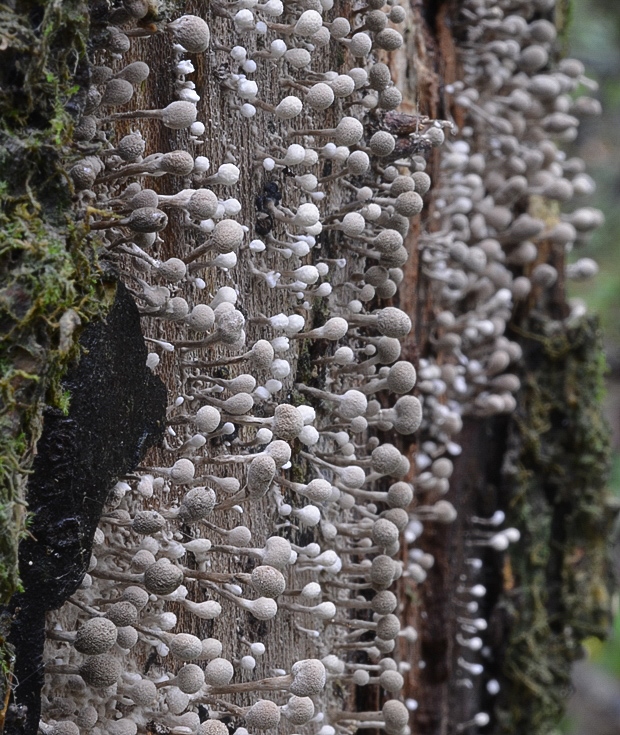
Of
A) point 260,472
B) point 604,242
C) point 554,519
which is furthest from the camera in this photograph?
point 604,242

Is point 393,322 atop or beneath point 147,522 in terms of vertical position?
atop

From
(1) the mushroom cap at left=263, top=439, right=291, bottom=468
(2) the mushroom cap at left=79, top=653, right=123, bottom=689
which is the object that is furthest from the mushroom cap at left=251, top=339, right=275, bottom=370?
(2) the mushroom cap at left=79, top=653, right=123, bottom=689

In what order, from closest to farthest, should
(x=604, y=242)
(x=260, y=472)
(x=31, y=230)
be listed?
(x=31, y=230), (x=260, y=472), (x=604, y=242)

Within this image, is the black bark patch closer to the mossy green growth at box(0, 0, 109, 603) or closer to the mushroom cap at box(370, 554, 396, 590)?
the mossy green growth at box(0, 0, 109, 603)

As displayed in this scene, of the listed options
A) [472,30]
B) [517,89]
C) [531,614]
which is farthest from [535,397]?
[472,30]

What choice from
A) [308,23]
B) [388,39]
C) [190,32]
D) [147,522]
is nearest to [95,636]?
[147,522]

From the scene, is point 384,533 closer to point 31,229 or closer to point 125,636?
point 125,636

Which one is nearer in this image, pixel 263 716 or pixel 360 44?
pixel 263 716

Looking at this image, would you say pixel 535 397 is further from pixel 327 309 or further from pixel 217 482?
pixel 217 482
